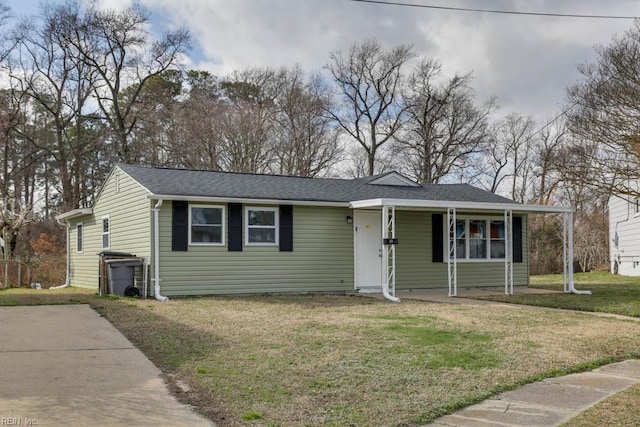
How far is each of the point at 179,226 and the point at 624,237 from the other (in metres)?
18.4

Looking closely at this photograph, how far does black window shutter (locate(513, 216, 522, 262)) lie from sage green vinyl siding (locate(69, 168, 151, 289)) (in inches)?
392

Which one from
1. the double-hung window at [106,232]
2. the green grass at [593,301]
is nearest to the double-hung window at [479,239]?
the green grass at [593,301]

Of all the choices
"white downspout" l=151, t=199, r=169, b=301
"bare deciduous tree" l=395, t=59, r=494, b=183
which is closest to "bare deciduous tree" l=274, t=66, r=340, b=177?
"bare deciduous tree" l=395, t=59, r=494, b=183

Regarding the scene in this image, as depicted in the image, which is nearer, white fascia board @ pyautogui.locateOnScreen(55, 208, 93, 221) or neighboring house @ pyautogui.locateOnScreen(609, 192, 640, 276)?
white fascia board @ pyautogui.locateOnScreen(55, 208, 93, 221)

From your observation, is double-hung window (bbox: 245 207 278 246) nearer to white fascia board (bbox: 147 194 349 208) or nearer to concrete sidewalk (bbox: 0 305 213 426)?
white fascia board (bbox: 147 194 349 208)

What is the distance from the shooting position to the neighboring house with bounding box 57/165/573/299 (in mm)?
13406

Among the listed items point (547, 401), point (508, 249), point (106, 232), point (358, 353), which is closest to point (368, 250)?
point (508, 249)

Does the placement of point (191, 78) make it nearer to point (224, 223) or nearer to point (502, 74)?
point (502, 74)

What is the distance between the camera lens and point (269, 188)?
49.8ft

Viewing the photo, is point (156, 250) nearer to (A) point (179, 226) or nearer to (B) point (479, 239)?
(A) point (179, 226)

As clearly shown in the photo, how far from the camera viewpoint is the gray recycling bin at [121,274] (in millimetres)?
13398

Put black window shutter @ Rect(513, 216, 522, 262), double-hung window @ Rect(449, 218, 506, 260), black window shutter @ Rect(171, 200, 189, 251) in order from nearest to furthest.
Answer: black window shutter @ Rect(171, 200, 189, 251) → double-hung window @ Rect(449, 218, 506, 260) → black window shutter @ Rect(513, 216, 522, 262)

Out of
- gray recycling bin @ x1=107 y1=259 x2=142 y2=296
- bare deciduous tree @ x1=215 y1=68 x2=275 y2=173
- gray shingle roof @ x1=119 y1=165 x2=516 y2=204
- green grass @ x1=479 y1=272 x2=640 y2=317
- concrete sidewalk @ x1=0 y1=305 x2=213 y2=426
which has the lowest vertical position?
green grass @ x1=479 y1=272 x2=640 y2=317

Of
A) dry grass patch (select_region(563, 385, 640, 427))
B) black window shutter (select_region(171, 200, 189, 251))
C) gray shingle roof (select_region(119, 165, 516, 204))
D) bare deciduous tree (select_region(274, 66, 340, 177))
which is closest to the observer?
dry grass patch (select_region(563, 385, 640, 427))
